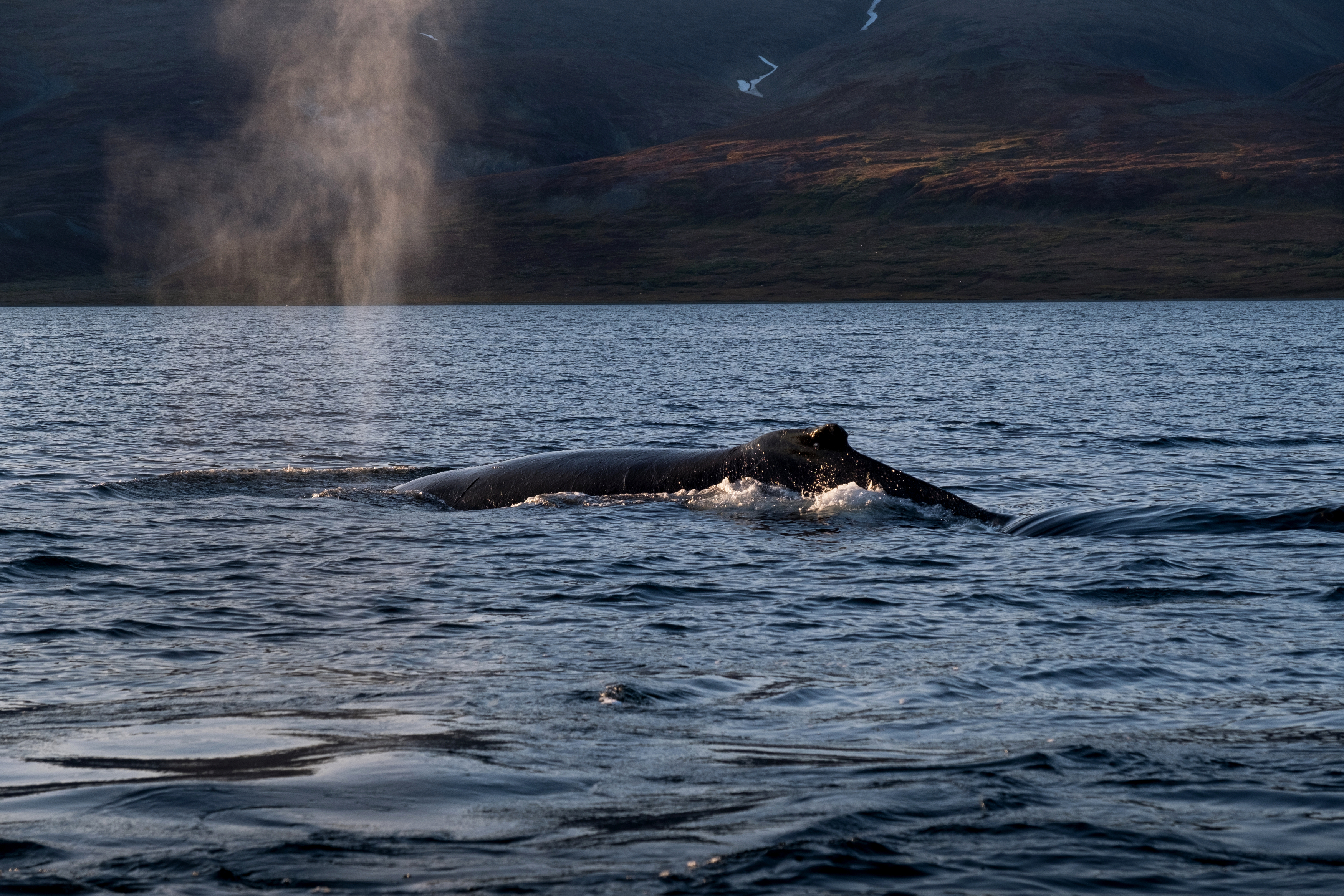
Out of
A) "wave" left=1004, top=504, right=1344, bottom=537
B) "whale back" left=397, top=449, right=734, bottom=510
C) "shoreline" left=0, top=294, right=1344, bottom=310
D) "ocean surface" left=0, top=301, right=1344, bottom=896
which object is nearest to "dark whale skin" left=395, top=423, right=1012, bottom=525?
"whale back" left=397, top=449, right=734, bottom=510

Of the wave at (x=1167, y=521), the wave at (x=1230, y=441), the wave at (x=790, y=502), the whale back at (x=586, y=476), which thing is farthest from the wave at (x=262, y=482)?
the wave at (x=1230, y=441)

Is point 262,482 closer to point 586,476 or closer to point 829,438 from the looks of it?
point 586,476

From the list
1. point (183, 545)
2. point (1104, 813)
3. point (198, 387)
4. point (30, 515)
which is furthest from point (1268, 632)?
point (198, 387)

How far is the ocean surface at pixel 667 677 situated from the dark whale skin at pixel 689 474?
1.17 ft

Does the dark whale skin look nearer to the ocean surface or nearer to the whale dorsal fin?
the whale dorsal fin

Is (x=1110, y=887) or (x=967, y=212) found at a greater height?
(x=967, y=212)

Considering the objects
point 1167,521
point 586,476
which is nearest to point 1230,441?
point 1167,521

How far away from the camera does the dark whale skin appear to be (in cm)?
2009

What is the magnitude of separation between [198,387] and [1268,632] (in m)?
45.2

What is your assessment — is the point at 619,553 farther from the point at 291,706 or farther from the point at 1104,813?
the point at 1104,813

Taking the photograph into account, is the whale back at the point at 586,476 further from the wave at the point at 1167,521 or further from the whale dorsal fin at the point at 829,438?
the wave at the point at 1167,521

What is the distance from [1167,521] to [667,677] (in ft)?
37.8

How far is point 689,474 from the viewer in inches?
838

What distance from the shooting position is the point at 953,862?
658cm
